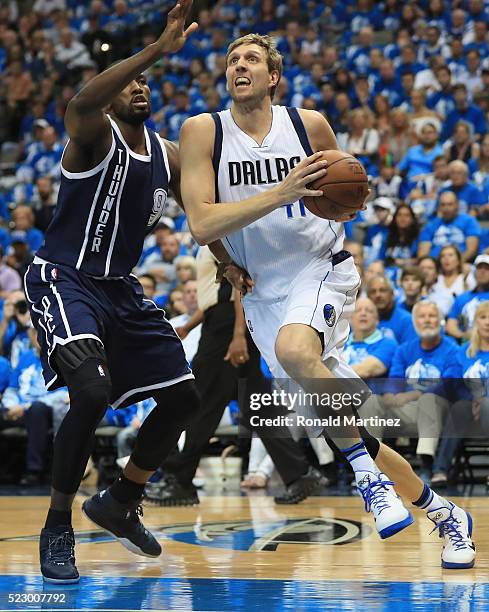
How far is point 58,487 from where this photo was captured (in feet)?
14.5

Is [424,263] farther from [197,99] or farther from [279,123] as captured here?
[197,99]

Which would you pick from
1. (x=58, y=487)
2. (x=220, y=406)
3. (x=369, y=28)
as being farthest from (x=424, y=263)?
(x=369, y=28)

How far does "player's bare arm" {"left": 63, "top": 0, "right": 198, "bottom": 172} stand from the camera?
13.9 feet

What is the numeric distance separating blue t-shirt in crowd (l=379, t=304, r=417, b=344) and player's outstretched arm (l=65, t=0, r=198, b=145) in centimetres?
498

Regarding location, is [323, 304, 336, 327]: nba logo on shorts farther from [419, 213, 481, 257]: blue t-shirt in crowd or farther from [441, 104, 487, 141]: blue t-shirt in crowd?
[441, 104, 487, 141]: blue t-shirt in crowd

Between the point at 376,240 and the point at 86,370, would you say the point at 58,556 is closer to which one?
the point at 86,370

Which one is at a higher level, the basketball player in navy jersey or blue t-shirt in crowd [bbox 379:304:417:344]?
the basketball player in navy jersey

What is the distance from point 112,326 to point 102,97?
0.97 m

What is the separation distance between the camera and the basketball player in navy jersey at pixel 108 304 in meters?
4.36

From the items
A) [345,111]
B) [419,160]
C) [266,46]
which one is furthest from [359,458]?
[345,111]

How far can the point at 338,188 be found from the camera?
4547 millimetres

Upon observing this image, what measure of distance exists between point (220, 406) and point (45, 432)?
2.33m

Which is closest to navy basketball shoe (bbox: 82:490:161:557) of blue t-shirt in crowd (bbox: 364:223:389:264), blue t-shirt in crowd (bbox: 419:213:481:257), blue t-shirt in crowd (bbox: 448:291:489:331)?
blue t-shirt in crowd (bbox: 448:291:489:331)

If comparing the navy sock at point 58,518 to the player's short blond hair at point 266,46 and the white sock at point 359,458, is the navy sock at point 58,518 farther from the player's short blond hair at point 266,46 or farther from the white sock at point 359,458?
the player's short blond hair at point 266,46
